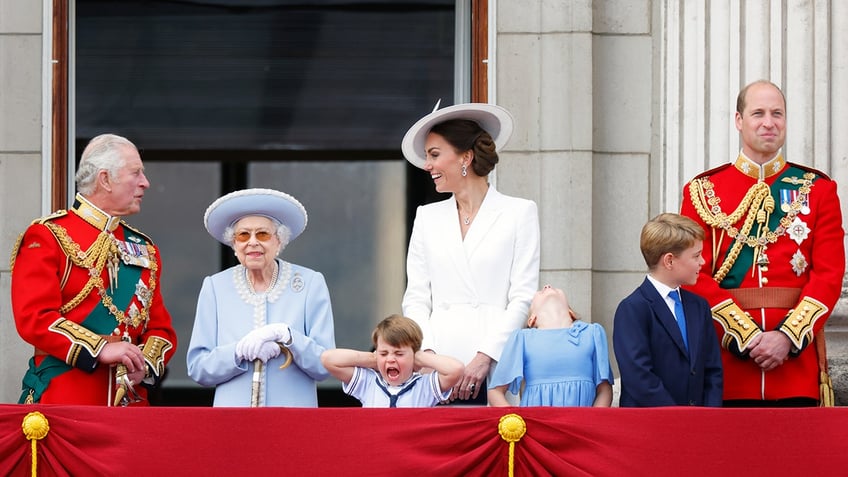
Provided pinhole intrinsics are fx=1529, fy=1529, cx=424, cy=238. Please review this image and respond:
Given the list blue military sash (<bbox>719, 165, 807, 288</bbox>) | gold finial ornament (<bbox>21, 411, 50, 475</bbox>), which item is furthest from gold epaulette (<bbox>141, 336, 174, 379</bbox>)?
blue military sash (<bbox>719, 165, 807, 288</bbox>)

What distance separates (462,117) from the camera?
6125mm

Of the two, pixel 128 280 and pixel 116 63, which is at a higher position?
pixel 116 63

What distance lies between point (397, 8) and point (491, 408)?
433cm

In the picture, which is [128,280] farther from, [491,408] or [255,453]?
[491,408]

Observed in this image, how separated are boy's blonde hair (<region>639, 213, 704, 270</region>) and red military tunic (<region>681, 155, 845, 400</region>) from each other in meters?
0.34

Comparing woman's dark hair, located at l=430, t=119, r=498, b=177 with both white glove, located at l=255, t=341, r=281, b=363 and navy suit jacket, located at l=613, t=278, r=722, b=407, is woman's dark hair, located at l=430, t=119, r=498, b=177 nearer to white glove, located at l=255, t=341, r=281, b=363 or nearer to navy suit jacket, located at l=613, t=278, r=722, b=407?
navy suit jacket, located at l=613, t=278, r=722, b=407

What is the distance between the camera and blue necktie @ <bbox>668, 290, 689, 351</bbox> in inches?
222

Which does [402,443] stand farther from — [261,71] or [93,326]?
[261,71]

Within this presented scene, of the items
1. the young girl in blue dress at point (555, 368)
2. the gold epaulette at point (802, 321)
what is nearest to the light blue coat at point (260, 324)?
the young girl in blue dress at point (555, 368)

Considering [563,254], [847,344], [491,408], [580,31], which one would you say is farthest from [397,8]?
[491,408]

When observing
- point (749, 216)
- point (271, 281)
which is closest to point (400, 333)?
point (271, 281)

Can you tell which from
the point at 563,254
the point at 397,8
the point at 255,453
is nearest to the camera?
the point at 255,453

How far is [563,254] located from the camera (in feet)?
25.6

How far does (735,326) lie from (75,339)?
250 centimetres
